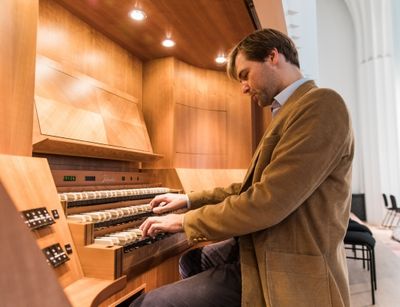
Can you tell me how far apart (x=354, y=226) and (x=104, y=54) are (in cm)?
301

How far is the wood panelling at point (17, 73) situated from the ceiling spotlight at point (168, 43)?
1441 mm

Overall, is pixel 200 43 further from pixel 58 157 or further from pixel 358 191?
pixel 358 191

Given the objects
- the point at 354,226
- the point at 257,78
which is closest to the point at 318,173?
the point at 257,78

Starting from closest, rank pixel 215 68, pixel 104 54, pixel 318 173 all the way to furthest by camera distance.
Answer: pixel 318 173 → pixel 104 54 → pixel 215 68

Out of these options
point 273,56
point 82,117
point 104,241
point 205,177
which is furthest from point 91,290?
point 205,177

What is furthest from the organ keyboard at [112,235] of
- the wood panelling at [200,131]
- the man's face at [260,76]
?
the wood panelling at [200,131]

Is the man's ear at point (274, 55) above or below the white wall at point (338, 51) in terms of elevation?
below

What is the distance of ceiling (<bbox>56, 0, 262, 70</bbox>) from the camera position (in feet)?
7.18

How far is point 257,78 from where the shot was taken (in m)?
1.32

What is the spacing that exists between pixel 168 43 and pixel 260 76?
165cm

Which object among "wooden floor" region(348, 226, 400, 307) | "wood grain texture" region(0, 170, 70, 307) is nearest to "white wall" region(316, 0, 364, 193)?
"wooden floor" region(348, 226, 400, 307)

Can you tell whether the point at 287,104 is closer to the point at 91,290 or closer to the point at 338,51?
the point at 91,290

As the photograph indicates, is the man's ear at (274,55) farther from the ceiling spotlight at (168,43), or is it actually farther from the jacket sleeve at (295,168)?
the ceiling spotlight at (168,43)

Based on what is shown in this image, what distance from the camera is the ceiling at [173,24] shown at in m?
2.19
